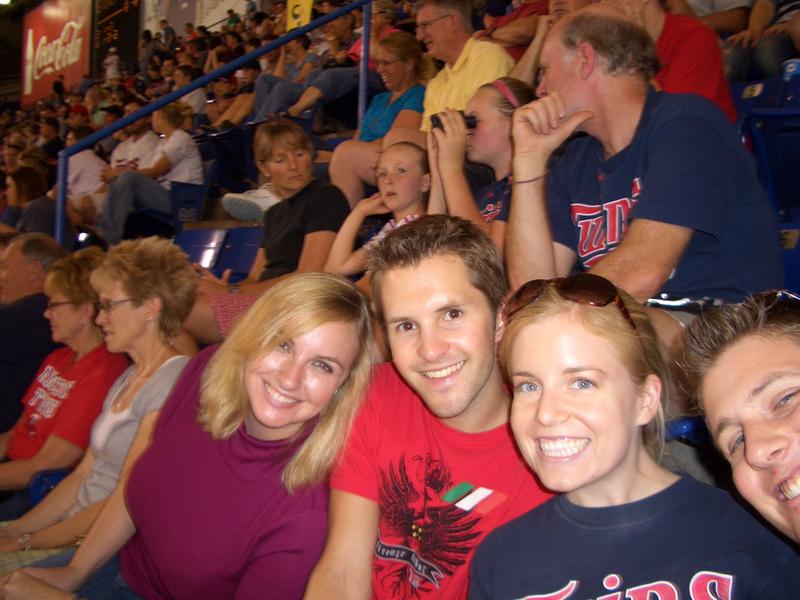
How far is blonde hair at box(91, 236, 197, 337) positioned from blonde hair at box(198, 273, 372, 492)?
812mm

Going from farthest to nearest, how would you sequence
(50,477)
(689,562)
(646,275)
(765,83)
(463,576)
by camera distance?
(765,83)
(50,477)
(646,275)
(463,576)
(689,562)

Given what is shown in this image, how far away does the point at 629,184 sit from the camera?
1911 millimetres

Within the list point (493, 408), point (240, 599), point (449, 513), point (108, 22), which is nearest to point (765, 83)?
point (493, 408)

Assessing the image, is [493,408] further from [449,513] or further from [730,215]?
[730,215]

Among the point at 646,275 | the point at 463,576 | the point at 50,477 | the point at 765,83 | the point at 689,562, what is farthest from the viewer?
the point at 765,83

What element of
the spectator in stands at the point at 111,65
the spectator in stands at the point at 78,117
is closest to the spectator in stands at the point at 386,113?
the spectator in stands at the point at 78,117

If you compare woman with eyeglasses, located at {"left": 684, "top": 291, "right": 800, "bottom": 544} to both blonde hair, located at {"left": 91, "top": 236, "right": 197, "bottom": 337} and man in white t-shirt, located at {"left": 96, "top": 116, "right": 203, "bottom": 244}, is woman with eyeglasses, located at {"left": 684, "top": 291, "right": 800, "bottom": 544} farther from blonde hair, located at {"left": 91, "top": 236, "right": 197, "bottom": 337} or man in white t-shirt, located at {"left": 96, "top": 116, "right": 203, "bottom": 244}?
man in white t-shirt, located at {"left": 96, "top": 116, "right": 203, "bottom": 244}

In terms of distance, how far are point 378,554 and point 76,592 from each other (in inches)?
37.0

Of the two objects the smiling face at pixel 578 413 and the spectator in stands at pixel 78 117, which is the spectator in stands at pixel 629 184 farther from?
the spectator in stands at pixel 78 117

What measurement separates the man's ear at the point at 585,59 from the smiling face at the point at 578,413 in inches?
41.2

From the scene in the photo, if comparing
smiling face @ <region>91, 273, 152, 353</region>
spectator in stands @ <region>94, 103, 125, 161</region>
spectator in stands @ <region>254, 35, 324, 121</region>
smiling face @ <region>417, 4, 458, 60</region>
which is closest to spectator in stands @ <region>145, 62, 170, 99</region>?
spectator in stands @ <region>94, 103, 125, 161</region>

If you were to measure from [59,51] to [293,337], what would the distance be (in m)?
17.7

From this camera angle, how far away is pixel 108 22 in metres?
15.5

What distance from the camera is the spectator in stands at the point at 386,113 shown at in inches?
150
